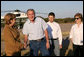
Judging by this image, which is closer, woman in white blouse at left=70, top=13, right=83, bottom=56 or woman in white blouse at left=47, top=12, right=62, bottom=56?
woman in white blouse at left=70, top=13, right=83, bottom=56

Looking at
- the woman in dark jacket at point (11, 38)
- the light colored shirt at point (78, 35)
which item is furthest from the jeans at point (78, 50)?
the woman in dark jacket at point (11, 38)

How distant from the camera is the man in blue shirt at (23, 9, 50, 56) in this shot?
4883mm

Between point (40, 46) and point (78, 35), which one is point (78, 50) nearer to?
point (78, 35)

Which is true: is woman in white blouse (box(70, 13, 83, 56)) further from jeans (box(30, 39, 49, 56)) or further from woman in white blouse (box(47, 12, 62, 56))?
jeans (box(30, 39, 49, 56))

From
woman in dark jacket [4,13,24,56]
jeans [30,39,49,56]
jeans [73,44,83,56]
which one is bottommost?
jeans [73,44,83,56]

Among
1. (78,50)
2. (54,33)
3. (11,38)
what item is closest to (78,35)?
(78,50)

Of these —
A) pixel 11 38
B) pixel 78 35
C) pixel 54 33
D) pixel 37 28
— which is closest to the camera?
pixel 11 38

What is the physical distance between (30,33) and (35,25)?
0.85 ft

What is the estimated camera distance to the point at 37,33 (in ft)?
16.1

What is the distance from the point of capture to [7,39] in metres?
4.35

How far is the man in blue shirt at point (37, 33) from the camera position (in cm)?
488

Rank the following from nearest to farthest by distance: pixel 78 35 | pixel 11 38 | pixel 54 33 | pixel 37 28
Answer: pixel 11 38
pixel 37 28
pixel 78 35
pixel 54 33

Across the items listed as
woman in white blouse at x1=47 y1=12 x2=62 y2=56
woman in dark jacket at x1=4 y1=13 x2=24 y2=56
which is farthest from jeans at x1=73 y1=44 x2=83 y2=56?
woman in dark jacket at x1=4 y1=13 x2=24 y2=56

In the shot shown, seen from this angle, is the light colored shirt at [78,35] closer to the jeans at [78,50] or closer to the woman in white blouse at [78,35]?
the woman in white blouse at [78,35]
